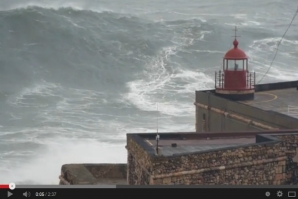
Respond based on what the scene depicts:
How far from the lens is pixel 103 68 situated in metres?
60.3

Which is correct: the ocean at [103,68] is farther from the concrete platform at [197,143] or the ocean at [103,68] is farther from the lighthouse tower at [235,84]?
the concrete platform at [197,143]

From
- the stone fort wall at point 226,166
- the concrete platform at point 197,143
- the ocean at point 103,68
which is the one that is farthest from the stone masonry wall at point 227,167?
the ocean at point 103,68

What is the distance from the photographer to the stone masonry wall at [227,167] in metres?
15.9

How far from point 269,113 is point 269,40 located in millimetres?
49131

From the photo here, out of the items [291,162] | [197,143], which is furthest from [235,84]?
[291,162]

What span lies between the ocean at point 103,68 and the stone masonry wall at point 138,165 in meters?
14.3

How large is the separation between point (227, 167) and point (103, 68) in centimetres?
4433

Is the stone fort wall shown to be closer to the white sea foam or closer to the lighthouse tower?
the lighthouse tower

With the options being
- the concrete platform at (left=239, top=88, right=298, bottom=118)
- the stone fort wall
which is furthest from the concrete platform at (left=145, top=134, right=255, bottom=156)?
the concrete platform at (left=239, top=88, right=298, bottom=118)

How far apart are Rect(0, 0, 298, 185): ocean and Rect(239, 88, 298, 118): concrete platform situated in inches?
328

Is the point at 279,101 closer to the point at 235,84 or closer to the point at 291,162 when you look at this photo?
the point at 235,84

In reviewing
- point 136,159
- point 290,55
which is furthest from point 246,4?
point 136,159

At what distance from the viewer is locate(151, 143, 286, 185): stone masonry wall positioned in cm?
1587

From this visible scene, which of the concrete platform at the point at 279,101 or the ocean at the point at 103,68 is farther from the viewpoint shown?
the ocean at the point at 103,68
